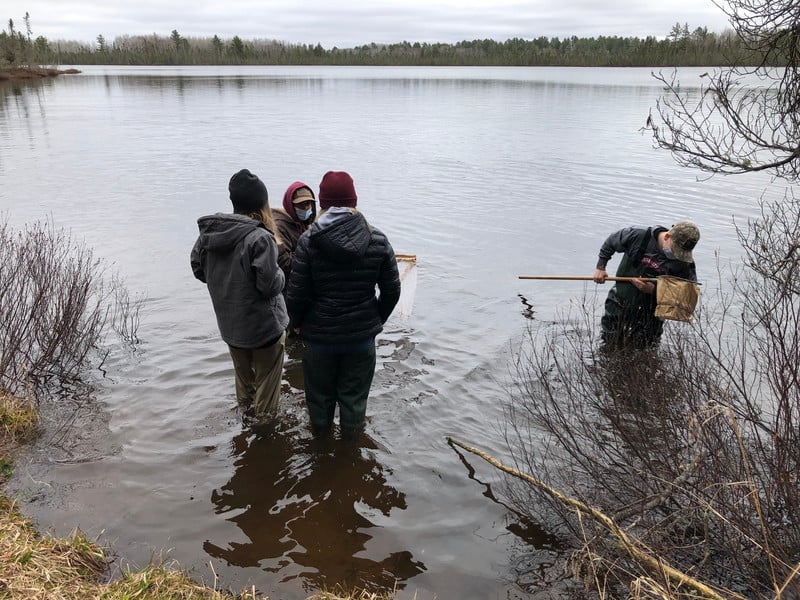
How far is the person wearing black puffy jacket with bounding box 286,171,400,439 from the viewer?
4035 mm

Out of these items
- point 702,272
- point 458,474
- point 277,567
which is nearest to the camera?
point 277,567

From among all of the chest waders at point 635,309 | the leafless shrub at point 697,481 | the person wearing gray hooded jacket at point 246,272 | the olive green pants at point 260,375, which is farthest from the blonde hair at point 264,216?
the chest waders at point 635,309

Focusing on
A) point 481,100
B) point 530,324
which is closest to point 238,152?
point 530,324

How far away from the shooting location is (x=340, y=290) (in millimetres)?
4227

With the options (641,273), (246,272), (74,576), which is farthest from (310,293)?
(641,273)

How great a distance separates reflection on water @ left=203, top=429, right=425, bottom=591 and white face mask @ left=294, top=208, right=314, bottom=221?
2.16 meters

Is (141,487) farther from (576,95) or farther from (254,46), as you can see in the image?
(254,46)

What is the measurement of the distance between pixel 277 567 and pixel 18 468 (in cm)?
228

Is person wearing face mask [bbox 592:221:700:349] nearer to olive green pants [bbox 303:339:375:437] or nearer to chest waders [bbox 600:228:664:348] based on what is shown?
chest waders [bbox 600:228:664:348]

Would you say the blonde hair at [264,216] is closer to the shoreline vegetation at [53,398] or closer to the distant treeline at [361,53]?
the shoreline vegetation at [53,398]

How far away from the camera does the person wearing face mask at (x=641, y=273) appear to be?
20.6 ft

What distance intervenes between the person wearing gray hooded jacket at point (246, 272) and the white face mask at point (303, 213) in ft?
4.58

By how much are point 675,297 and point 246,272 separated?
4.30m

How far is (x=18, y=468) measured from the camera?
449 cm
